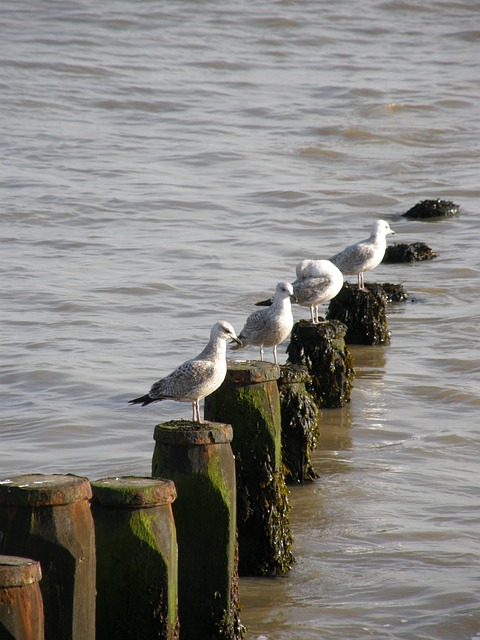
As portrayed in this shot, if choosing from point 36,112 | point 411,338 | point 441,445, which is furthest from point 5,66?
point 441,445

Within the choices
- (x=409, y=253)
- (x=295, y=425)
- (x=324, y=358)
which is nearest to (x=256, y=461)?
(x=295, y=425)

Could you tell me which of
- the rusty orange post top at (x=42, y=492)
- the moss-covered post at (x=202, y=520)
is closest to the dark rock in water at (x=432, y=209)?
the moss-covered post at (x=202, y=520)

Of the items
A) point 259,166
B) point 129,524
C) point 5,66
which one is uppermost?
point 5,66

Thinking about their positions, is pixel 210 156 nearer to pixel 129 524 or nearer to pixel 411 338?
pixel 411 338

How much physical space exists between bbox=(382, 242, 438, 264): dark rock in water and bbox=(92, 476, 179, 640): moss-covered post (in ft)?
34.6

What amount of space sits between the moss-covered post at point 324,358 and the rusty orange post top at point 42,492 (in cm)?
455

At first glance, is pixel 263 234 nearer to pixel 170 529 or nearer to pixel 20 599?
pixel 170 529

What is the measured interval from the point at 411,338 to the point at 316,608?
589 cm

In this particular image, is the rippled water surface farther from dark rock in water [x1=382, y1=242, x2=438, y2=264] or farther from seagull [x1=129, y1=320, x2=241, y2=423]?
seagull [x1=129, y1=320, x2=241, y2=423]

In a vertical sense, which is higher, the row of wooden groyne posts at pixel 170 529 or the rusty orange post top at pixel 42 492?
the rusty orange post top at pixel 42 492

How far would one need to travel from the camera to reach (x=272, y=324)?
738 centimetres

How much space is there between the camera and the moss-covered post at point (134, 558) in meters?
4.01

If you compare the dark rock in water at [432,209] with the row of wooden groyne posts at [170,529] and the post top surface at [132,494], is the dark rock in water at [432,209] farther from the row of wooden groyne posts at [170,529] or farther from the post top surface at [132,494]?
the post top surface at [132,494]

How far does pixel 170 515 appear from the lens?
4.10 metres
